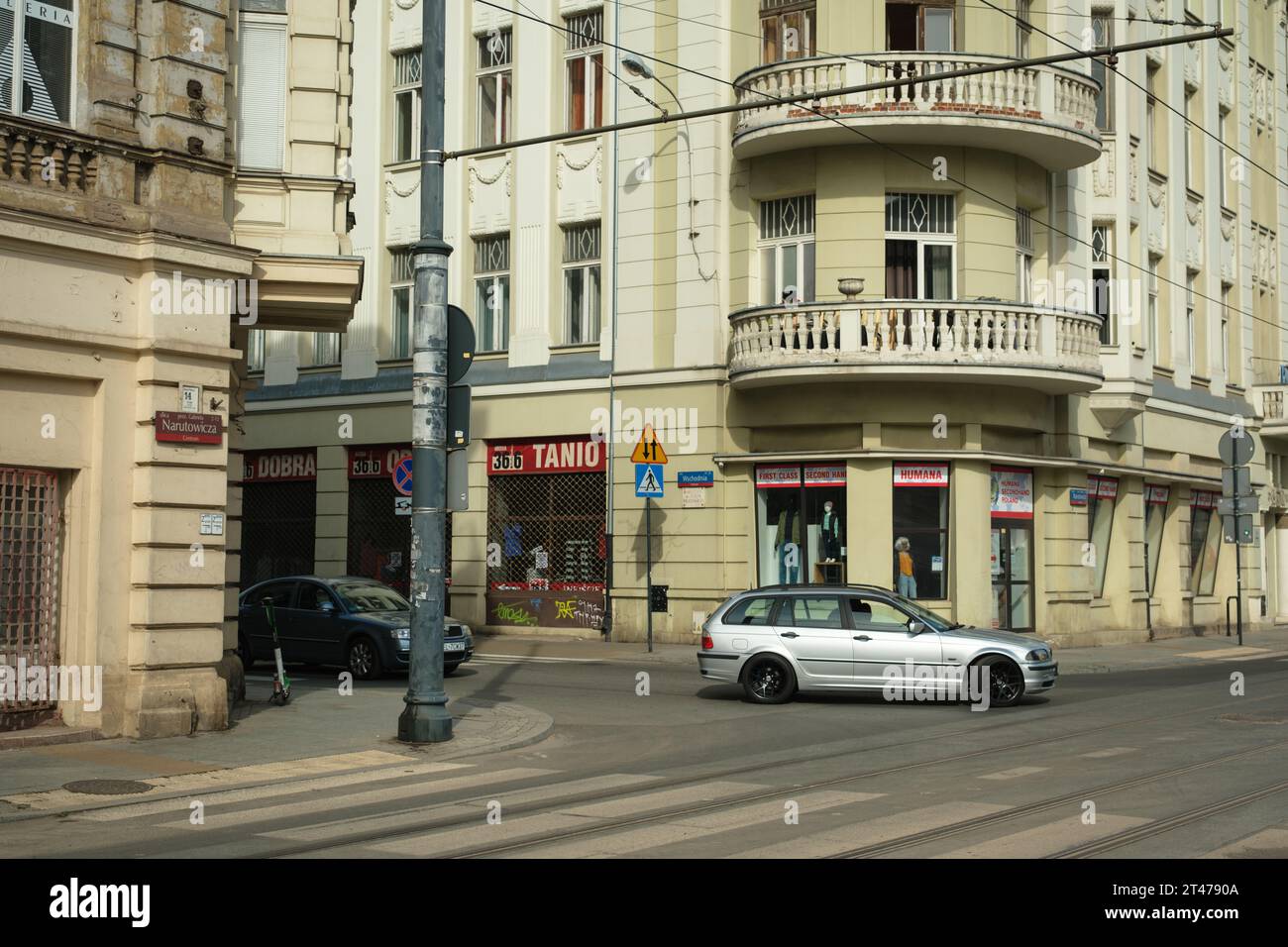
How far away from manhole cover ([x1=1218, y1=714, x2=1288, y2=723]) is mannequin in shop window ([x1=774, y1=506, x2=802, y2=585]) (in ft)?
39.1

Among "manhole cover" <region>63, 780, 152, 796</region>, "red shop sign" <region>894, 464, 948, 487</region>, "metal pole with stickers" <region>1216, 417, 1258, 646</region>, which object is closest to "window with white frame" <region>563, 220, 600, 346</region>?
"red shop sign" <region>894, 464, 948, 487</region>

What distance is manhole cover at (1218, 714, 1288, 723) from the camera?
16.8m

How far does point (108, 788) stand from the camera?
485 inches

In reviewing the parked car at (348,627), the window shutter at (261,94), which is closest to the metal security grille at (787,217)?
the parked car at (348,627)

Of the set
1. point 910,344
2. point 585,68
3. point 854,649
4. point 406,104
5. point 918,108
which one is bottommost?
point 854,649

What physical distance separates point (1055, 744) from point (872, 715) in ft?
11.6

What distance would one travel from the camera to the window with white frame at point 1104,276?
106 ft

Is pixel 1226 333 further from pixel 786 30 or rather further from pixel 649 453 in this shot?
pixel 649 453

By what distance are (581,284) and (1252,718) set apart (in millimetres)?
18285

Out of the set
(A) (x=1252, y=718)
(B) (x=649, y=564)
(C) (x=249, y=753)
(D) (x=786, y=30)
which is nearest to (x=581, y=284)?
(D) (x=786, y=30)

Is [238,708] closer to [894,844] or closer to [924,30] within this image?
[894,844]

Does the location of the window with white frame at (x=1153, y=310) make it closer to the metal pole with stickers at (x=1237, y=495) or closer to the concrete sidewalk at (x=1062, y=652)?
the metal pole with stickers at (x=1237, y=495)

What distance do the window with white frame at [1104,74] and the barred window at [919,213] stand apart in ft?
19.6
